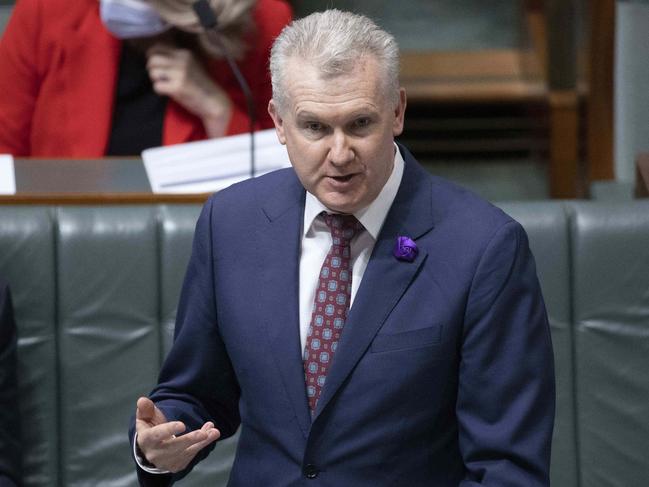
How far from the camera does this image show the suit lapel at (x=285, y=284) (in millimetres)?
1619

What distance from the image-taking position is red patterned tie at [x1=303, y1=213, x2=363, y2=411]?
5.33 feet

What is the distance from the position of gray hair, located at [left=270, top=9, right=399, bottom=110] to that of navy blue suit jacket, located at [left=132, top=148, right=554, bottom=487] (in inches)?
7.2

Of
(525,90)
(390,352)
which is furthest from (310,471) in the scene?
(525,90)

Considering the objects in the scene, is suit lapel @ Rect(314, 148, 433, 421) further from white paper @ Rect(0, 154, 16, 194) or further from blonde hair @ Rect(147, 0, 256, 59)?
blonde hair @ Rect(147, 0, 256, 59)

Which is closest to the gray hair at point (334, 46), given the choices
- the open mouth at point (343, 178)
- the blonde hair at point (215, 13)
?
the open mouth at point (343, 178)

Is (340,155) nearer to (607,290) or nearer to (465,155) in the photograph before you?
(607,290)

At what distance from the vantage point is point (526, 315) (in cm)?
157

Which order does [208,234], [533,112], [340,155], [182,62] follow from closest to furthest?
[340,155], [208,234], [182,62], [533,112]

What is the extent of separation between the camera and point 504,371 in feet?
5.12

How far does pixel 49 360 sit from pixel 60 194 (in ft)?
0.91

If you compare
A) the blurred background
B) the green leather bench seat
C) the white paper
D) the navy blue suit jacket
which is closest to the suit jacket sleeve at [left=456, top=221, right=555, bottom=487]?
the navy blue suit jacket

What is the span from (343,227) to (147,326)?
2.05ft

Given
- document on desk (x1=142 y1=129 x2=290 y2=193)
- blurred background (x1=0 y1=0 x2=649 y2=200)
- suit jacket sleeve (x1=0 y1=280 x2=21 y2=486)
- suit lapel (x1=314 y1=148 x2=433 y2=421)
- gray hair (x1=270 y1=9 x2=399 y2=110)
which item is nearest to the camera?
gray hair (x1=270 y1=9 x2=399 y2=110)

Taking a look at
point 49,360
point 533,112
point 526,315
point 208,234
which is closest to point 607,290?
point 526,315
